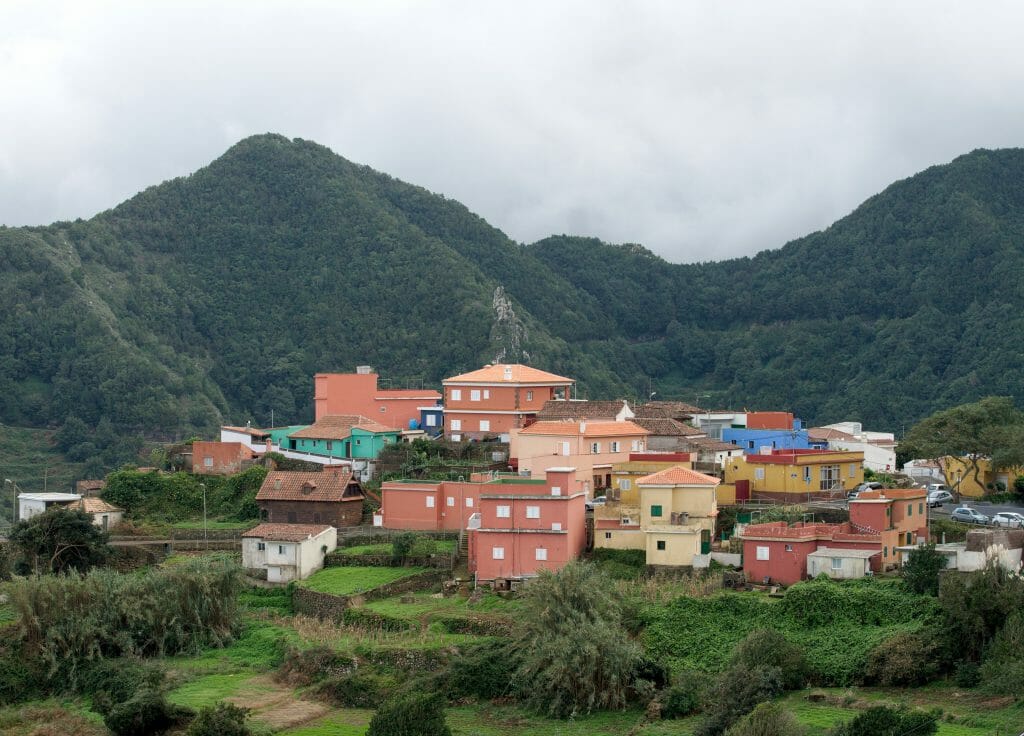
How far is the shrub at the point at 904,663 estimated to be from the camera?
83.0ft

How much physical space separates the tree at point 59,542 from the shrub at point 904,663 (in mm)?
21109

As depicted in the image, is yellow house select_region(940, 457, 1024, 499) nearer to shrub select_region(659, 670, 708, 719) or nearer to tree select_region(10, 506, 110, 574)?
shrub select_region(659, 670, 708, 719)

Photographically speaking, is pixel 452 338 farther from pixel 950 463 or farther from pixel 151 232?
pixel 950 463

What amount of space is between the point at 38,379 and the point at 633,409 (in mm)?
38990

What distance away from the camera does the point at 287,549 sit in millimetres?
35250

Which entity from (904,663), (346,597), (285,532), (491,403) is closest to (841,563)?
(904,663)

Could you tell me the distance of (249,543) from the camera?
36000 mm

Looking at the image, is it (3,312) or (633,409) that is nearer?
(633,409)

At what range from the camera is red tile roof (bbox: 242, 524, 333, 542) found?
35219mm

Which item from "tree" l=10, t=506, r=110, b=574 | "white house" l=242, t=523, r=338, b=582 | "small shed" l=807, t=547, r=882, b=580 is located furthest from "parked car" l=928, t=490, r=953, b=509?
"tree" l=10, t=506, r=110, b=574

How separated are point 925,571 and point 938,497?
32.0ft

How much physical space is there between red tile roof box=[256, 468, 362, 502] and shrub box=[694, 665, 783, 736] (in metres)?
15.8

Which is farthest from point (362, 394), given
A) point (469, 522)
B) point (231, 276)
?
point (231, 276)

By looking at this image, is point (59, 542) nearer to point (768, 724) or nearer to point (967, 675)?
point (768, 724)
